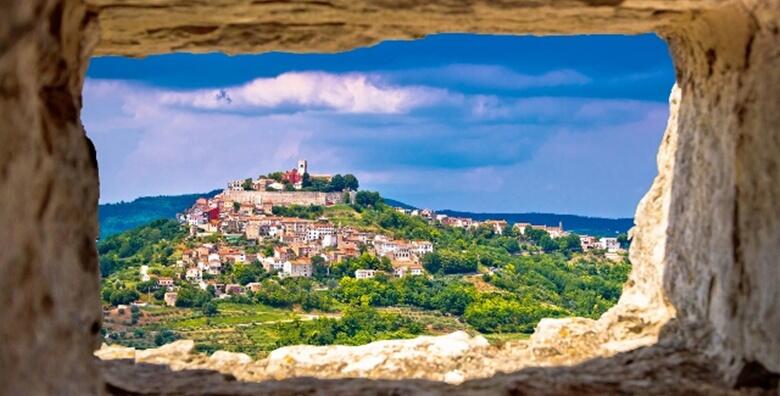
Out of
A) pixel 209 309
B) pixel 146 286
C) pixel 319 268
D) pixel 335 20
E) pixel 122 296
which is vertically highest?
pixel 335 20

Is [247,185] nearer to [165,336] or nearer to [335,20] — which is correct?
[165,336]

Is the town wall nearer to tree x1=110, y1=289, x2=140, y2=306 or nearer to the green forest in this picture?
the green forest

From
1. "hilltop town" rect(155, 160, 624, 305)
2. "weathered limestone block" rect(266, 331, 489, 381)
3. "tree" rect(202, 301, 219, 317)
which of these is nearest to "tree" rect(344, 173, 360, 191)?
"hilltop town" rect(155, 160, 624, 305)

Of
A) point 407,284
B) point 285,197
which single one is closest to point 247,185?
point 285,197

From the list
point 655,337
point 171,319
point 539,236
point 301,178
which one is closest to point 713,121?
point 655,337

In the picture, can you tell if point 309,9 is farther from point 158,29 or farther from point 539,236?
point 539,236

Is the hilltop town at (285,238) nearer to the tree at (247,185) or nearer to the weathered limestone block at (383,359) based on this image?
the tree at (247,185)

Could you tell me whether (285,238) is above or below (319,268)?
above
